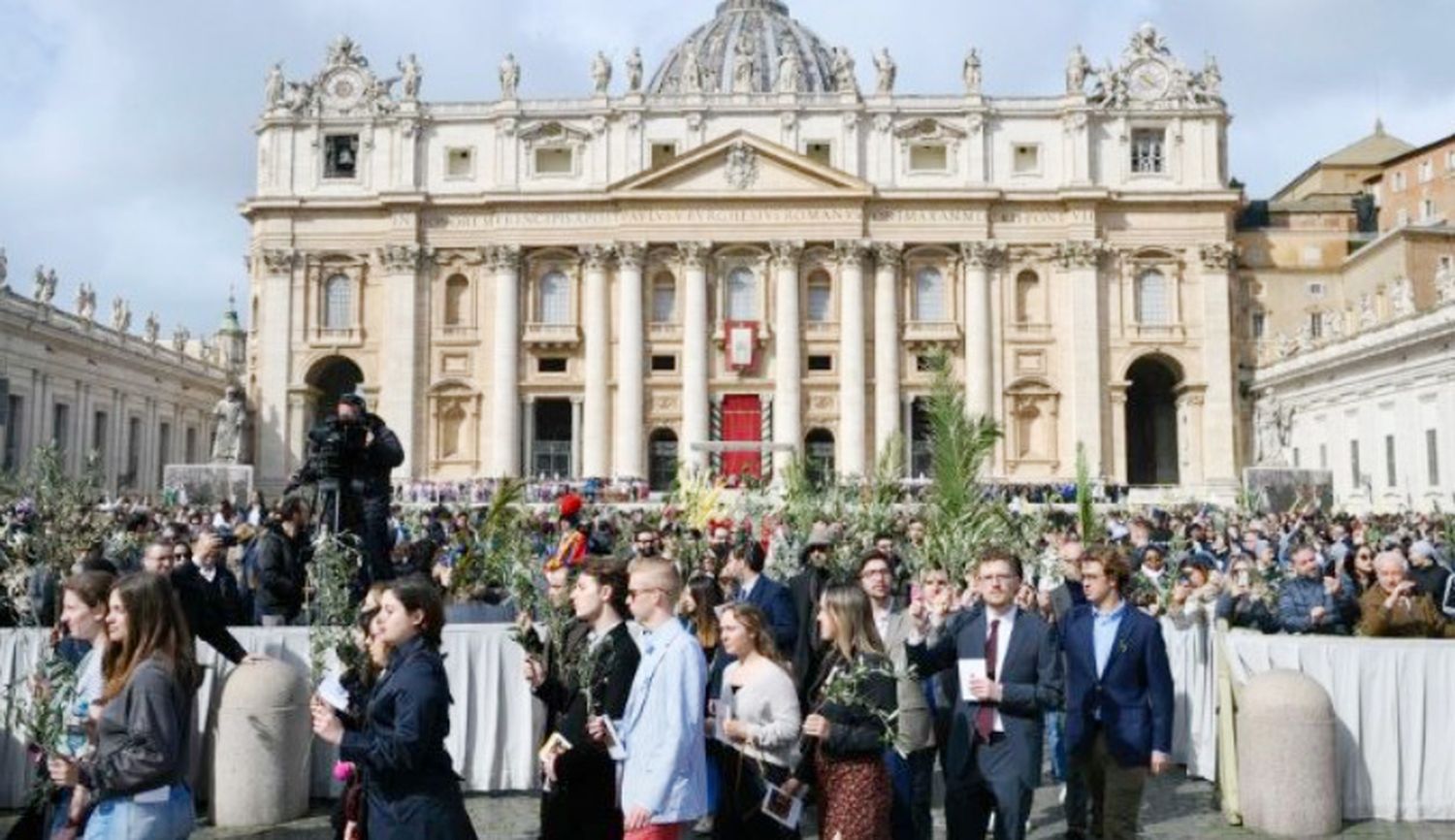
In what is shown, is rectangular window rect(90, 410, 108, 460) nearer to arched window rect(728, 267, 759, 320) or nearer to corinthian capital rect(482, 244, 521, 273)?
corinthian capital rect(482, 244, 521, 273)

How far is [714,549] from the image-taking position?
1522cm

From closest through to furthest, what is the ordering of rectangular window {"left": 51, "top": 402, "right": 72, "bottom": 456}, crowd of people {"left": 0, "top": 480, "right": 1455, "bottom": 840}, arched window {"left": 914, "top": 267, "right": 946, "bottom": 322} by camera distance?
crowd of people {"left": 0, "top": 480, "right": 1455, "bottom": 840}, rectangular window {"left": 51, "top": 402, "right": 72, "bottom": 456}, arched window {"left": 914, "top": 267, "right": 946, "bottom": 322}

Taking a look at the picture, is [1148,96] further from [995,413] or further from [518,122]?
[518,122]

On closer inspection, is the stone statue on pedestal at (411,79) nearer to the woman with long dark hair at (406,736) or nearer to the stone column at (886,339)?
the stone column at (886,339)

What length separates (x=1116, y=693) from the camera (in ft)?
21.4

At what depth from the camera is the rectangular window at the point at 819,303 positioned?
50.4 metres

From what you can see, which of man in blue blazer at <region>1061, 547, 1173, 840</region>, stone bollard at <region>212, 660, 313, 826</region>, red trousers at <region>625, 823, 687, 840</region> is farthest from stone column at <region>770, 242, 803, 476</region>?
red trousers at <region>625, 823, 687, 840</region>

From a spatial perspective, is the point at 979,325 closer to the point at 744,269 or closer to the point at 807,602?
the point at 744,269

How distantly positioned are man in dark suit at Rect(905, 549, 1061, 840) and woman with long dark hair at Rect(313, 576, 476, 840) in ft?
8.59

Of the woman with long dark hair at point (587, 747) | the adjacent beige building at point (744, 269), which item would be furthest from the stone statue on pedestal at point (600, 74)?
the woman with long dark hair at point (587, 747)

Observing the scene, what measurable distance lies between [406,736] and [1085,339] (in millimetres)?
47538

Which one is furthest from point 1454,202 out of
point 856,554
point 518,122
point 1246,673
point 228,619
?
point 228,619

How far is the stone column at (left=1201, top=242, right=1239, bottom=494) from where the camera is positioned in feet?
160

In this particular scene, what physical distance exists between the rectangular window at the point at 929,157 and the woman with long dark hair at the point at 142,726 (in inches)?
1897
